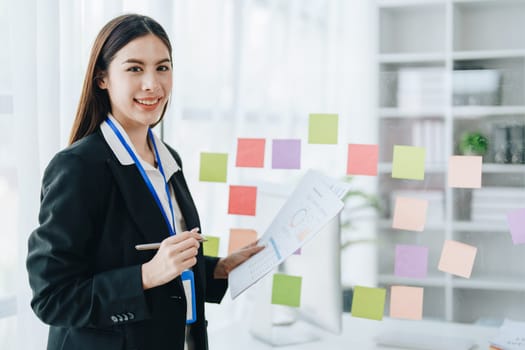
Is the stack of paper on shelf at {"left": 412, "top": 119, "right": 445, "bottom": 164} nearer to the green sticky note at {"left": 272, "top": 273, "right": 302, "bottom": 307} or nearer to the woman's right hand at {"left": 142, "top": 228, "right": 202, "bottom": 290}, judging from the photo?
the green sticky note at {"left": 272, "top": 273, "right": 302, "bottom": 307}

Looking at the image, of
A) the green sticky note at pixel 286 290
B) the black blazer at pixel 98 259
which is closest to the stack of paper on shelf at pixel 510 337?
the green sticky note at pixel 286 290

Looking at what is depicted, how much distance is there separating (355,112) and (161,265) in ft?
5.52

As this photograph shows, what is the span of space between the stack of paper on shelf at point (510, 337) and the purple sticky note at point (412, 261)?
0.29m

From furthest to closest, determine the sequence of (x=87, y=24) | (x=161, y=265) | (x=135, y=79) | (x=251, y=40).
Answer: (x=251, y=40), (x=87, y=24), (x=135, y=79), (x=161, y=265)

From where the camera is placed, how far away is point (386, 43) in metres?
2.71

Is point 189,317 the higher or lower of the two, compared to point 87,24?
lower

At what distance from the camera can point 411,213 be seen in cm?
182

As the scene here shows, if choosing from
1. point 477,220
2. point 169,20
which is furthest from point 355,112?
point 169,20

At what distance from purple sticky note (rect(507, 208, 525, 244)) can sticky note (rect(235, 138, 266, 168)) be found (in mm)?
759

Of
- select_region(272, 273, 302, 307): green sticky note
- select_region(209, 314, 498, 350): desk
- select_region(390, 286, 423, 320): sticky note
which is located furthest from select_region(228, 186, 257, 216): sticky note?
select_region(390, 286, 423, 320): sticky note

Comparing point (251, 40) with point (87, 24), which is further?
point (251, 40)

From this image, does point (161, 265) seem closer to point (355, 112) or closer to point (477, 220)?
point (477, 220)

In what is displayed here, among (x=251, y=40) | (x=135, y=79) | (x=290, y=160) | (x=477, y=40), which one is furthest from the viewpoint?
(x=251, y=40)

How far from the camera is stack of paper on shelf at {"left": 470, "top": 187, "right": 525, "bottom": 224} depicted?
2.11m
